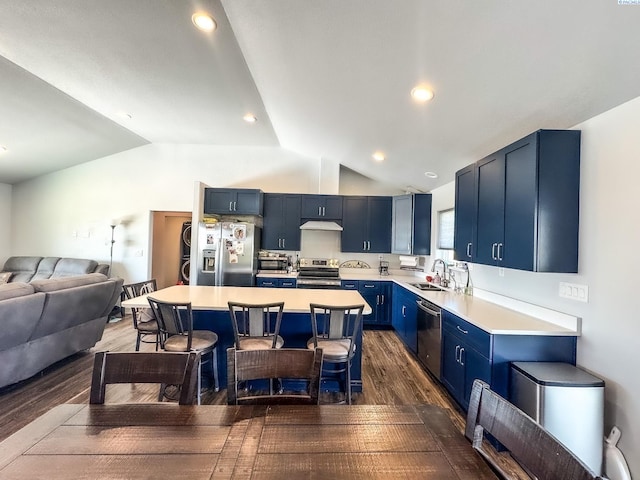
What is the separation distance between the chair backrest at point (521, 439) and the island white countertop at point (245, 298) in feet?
4.57

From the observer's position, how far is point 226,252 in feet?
15.8

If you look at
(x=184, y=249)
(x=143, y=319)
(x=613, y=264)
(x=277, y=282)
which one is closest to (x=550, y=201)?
(x=613, y=264)

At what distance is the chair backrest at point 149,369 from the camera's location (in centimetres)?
122

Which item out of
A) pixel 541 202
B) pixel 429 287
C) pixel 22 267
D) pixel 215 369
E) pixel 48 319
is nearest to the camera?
pixel 541 202

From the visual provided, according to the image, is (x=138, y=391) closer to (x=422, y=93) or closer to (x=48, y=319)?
(x=48, y=319)

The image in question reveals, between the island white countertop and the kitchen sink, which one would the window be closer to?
the kitchen sink

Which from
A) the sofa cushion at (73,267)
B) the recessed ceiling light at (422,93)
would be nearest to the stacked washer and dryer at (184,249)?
the sofa cushion at (73,267)

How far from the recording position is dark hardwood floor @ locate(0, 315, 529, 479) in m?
2.41

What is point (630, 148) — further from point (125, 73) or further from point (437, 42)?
point (125, 73)

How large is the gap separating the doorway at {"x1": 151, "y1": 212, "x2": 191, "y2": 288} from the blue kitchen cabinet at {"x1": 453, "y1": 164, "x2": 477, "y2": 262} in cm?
518

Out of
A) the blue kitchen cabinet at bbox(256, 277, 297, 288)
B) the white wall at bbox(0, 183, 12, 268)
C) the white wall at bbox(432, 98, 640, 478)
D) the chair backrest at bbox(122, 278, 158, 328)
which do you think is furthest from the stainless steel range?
the white wall at bbox(0, 183, 12, 268)

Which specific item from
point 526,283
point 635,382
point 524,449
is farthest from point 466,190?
point 524,449

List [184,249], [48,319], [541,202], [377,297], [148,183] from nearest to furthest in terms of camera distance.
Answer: [541,202]
[48,319]
[377,297]
[148,183]
[184,249]

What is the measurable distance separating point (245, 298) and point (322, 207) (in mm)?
2860
